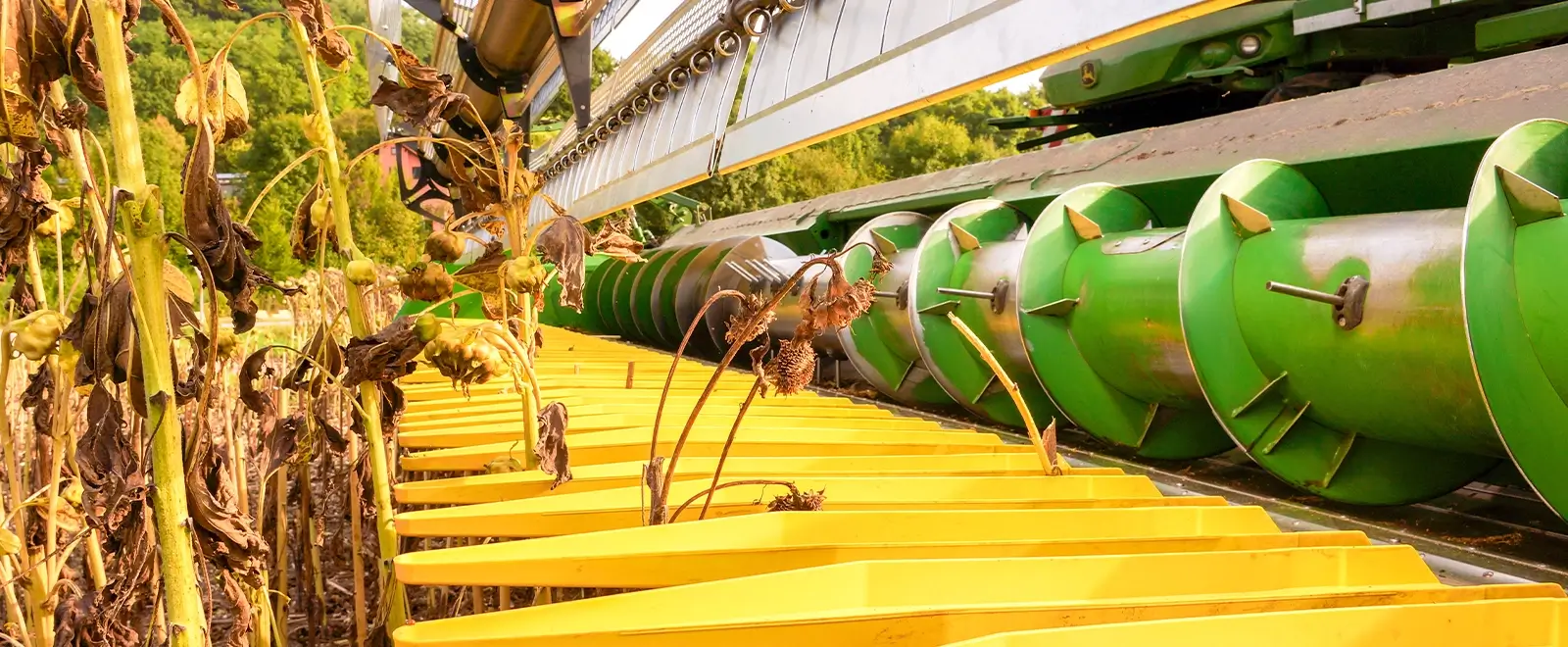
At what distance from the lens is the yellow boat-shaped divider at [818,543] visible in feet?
3.86

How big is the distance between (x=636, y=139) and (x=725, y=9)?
4.76ft

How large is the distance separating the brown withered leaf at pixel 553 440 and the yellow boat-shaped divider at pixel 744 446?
0.34m

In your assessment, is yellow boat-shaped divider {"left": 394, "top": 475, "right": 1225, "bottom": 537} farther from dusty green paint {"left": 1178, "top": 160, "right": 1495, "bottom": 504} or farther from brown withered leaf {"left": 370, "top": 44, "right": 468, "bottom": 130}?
brown withered leaf {"left": 370, "top": 44, "right": 468, "bottom": 130}

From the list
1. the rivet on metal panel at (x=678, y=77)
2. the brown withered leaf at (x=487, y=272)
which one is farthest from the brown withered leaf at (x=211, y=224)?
the rivet on metal panel at (x=678, y=77)

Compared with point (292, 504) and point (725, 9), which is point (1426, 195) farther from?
point (292, 504)

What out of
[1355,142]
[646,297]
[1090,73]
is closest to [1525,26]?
[1355,142]

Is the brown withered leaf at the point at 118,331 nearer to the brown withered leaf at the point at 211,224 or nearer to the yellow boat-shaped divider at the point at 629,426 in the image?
the brown withered leaf at the point at 211,224

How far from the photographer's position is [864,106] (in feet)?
8.27

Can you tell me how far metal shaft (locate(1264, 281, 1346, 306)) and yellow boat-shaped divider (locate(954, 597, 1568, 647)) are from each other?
2.29 ft

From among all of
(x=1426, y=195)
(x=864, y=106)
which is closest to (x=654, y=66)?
(x=864, y=106)

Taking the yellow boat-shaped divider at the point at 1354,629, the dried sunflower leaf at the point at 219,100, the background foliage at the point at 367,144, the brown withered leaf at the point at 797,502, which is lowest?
the yellow boat-shaped divider at the point at 1354,629

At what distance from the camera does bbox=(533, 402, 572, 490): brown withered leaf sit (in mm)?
1447

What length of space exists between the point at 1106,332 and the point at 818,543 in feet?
4.20

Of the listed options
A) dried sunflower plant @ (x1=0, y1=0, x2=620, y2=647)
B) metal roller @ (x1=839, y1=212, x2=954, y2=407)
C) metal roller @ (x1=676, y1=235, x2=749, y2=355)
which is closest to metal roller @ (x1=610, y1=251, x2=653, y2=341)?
metal roller @ (x1=676, y1=235, x2=749, y2=355)
